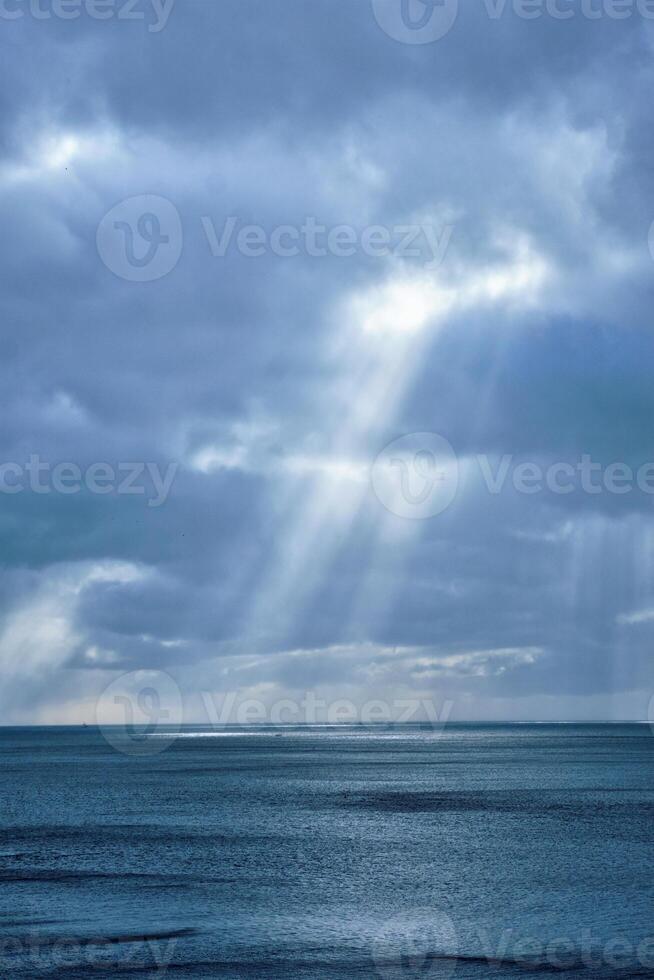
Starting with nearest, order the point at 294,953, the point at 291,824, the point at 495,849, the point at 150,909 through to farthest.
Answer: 1. the point at 294,953
2. the point at 150,909
3. the point at 495,849
4. the point at 291,824

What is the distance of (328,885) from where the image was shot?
5022 centimetres

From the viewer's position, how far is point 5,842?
66.9 m

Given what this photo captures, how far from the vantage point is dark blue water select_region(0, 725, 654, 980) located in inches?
1410

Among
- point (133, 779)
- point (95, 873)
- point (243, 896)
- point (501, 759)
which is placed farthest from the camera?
point (501, 759)

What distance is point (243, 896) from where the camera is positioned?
47156 millimetres

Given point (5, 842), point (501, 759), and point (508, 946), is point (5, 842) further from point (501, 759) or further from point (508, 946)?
point (501, 759)

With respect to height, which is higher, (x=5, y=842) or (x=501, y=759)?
(x=501, y=759)

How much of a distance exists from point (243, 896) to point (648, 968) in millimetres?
19335

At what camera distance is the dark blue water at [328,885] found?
35812 mm

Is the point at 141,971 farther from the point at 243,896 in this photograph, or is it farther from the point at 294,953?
the point at 243,896

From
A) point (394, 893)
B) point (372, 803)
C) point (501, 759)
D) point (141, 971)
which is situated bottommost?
point (141, 971)

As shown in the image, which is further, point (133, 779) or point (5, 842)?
point (133, 779)

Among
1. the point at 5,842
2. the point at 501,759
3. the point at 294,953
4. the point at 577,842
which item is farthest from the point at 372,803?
the point at 501,759

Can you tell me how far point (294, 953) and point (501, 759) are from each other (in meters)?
159
